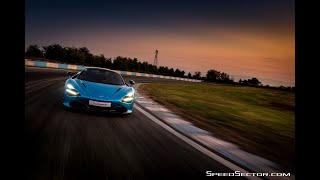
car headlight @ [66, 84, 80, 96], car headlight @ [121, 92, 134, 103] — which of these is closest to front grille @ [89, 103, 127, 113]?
car headlight @ [121, 92, 134, 103]

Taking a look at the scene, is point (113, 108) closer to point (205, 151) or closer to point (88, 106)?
point (88, 106)

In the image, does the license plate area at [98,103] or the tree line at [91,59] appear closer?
the license plate area at [98,103]

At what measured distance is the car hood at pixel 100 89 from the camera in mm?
7147

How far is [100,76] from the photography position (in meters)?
8.59

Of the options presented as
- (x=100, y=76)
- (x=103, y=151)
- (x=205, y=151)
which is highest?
(x=100, y=76)

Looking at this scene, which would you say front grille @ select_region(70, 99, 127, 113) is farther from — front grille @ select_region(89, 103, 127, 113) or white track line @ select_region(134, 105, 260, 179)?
white track line @ select_region(134, 105, 260, 179)

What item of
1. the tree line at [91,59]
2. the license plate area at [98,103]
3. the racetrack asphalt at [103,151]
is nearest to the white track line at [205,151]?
the racetrack asphalt at [103,151]

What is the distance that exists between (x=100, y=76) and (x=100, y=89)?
1.22m

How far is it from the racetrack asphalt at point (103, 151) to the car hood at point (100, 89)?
26.3 inches

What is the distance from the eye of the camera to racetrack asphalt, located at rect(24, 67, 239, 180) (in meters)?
3.52

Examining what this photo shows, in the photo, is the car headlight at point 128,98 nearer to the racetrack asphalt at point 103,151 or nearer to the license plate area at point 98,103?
the license plate area at point 98,103

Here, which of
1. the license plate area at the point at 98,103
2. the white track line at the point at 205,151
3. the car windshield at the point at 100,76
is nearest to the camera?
the white track line at the point at 205,151

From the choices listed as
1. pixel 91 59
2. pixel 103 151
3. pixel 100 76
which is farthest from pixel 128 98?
pixel 91 59
